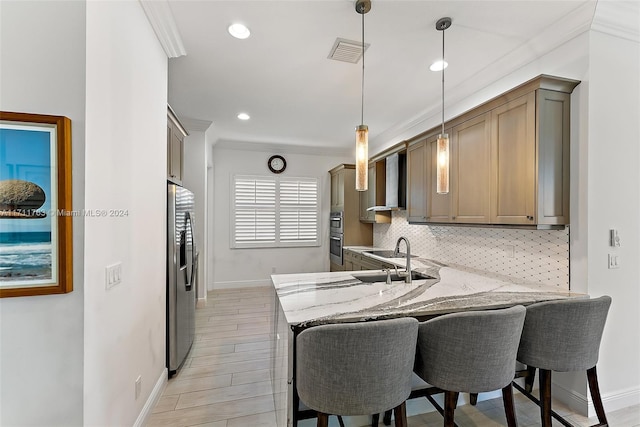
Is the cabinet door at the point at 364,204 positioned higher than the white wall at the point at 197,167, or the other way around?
the white wall at the point at 197,167

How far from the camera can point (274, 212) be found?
5730 mm

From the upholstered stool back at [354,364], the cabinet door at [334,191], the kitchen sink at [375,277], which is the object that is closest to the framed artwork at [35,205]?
the upholstered stool back at [354,364]

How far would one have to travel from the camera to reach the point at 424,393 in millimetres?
1800

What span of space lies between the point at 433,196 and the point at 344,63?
164cm

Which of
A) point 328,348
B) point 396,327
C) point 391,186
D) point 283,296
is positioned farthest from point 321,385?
point 391,186

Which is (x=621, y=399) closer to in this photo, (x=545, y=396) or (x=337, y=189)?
(x=545, y=396)

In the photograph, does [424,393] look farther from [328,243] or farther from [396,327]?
[328,243]

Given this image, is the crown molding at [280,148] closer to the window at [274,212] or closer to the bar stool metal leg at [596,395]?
the window at [274,212]

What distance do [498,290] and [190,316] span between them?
2766 mm

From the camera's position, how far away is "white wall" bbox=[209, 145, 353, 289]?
5.44 meters

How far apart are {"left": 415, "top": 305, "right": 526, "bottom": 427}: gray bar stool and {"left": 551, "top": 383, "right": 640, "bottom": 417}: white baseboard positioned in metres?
1.06

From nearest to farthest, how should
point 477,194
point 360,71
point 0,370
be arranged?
point 0,370, point 477,194, point 360,71

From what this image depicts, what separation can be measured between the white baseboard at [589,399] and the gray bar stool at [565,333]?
523 mm

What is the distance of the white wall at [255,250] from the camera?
214 inches
